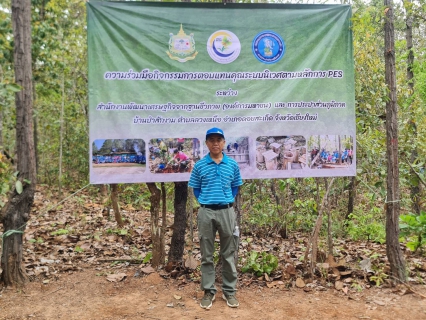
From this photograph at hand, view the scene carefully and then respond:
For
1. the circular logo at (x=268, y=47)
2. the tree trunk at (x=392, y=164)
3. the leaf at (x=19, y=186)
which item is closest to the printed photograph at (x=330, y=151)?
the tree trunk at (x=392, y=164)

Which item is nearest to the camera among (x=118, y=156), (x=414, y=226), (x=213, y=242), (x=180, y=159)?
(x=213, y=242)

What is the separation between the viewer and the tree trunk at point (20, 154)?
15.0 feet

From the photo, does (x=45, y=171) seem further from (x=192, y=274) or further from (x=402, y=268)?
(x=402, y=268)

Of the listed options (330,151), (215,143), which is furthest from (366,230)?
(215,143)

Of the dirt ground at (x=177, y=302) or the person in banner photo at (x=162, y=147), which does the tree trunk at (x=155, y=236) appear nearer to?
the dirt ground at (x=177, y=302)

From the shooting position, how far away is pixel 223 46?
15.3 feet

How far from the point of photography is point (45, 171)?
13914 mm

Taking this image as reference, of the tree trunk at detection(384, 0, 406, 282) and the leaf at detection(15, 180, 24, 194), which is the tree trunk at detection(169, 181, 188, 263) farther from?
the tree trunk at detection(384, 0, 406, 282)

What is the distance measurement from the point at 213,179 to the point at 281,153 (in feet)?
3.42

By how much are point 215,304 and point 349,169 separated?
7.67 feet

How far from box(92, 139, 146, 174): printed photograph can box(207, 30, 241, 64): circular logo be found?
137 centimetres

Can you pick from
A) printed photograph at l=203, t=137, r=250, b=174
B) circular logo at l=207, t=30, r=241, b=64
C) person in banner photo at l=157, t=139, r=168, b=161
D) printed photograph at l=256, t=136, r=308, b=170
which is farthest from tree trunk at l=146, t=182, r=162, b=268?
circular logo at l=207, t=30, r=241, b=64

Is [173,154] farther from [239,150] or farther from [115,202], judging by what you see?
[115,202]

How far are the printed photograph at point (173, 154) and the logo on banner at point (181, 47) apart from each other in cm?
99
